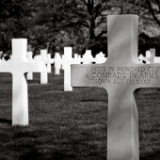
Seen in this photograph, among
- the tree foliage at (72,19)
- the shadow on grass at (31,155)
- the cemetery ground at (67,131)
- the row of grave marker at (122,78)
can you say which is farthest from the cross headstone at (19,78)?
the tree foliage at (72,19)

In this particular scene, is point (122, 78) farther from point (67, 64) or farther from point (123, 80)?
point (67, 64)

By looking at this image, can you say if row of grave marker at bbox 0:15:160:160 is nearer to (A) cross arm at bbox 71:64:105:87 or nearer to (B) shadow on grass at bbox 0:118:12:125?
(A) cross arm at bbox 71:64:105:87

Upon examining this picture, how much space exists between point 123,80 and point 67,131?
122 inches

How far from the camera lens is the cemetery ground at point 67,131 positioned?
262 inches

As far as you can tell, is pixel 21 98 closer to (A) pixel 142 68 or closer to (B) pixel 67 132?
(B) pixel 67 132

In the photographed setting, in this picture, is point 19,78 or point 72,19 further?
point 72,19

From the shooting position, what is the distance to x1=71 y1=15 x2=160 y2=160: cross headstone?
5219 millimetres

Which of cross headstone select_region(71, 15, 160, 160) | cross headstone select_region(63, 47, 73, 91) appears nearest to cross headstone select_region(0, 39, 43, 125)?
cross headstone select_region(71, 15, 160, 160)

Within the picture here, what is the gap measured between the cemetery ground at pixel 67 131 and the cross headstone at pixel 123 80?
106 centimetres

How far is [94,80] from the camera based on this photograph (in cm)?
549

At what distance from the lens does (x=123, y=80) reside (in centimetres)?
534

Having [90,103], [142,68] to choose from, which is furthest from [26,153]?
[90,103]

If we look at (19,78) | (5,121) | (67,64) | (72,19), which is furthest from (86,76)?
(72,19)

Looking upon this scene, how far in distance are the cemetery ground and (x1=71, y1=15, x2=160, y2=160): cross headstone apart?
3.49ft
